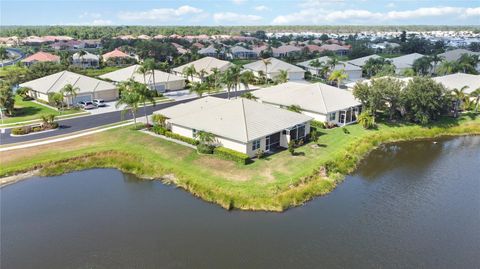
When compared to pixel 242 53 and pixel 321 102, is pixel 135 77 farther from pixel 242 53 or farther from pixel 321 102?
pixel 242 53

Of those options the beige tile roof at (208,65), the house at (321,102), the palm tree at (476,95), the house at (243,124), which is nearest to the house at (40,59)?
the beige tile roof at (208,65)

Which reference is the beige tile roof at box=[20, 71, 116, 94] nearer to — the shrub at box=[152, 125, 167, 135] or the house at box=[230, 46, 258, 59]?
the shrub at box=[152, 125, 167, 135]

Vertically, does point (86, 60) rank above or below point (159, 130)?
above

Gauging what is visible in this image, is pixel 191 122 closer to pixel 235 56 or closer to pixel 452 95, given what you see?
pixel 452 95

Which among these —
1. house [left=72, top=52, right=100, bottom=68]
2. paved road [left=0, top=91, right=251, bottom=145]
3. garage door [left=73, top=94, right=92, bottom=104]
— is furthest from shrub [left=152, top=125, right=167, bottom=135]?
house [left=72, top=52, right=100, bottom=68]

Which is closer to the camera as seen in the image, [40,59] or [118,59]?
[40,59]

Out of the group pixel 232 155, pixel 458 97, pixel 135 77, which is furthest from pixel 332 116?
pixel 135 77

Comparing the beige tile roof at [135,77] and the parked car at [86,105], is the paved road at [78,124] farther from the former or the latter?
the beige tile roof at [135,77]
